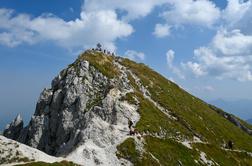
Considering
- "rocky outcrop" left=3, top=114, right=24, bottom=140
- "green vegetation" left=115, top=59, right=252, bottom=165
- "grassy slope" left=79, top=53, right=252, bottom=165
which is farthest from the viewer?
"rocky outcrop" left=3, top=114, right=24, bottom=140

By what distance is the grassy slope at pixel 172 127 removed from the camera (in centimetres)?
8981

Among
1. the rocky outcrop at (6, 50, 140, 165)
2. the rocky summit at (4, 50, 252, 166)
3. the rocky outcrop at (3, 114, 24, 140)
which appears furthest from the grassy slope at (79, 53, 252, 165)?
the rocky outcrop at (3, 114, 24, 140)

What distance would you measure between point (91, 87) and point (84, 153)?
36.7 meters

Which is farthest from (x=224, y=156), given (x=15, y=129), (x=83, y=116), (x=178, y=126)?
(x=15, y=129)

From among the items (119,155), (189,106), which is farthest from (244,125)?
(119,155)

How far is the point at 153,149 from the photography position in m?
90.1

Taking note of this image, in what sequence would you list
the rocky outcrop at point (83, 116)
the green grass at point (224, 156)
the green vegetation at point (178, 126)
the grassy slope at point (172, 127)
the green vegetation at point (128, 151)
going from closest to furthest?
A: the green vegetation at point (128, 151), the rocky outcrop at point (83, 116), the grassy slope at point (172, 127), the green vegetation at point (178, 126), the green grass at point (224, 156)

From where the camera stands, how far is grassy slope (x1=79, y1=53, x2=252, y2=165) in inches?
3536

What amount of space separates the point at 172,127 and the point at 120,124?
63.0 ft

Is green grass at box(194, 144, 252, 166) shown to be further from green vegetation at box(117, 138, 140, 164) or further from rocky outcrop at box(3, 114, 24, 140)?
rocky outcrop at box(3, 114, 24, 140)

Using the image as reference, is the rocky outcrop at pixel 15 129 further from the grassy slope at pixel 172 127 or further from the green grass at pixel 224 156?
the green grass at pixel 224 156

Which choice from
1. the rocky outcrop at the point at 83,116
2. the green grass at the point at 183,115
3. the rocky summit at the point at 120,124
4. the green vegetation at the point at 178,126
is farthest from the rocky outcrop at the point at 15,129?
the green grass at the point at 183,115

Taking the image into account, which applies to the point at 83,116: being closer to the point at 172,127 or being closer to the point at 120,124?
the point at 120,124

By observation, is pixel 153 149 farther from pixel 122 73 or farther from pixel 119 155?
pixel 122 73
